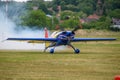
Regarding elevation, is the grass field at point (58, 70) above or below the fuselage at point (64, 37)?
above

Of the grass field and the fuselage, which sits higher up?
the grass field

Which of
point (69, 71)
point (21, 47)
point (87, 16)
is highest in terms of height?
point (69, 71)

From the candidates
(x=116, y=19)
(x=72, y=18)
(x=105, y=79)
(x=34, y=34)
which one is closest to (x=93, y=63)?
(x=105, y=79)

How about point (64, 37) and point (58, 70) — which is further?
point (64, 37)

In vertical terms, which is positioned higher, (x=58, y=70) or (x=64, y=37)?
(x=58, y=70)

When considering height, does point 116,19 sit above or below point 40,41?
below

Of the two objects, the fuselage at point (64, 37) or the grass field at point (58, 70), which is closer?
the grass field at point (58, 70)

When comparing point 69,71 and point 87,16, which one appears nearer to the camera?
point 69,71

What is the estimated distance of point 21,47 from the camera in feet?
133

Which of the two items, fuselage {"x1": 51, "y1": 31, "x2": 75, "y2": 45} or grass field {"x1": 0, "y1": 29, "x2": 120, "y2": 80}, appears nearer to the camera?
grass field {"x1": 0, "y1": 29, "x2": 120, "y2": 80}

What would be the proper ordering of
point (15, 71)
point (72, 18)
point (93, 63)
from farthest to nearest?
point (72, 18) → point (93, 63) → point (15, 71)

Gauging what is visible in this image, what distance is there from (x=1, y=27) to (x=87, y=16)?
6744cm

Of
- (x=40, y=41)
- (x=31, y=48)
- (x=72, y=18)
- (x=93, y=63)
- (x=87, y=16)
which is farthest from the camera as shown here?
(x=87, y=16)

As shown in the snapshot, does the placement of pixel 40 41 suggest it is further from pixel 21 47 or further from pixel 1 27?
pixel 1 27
